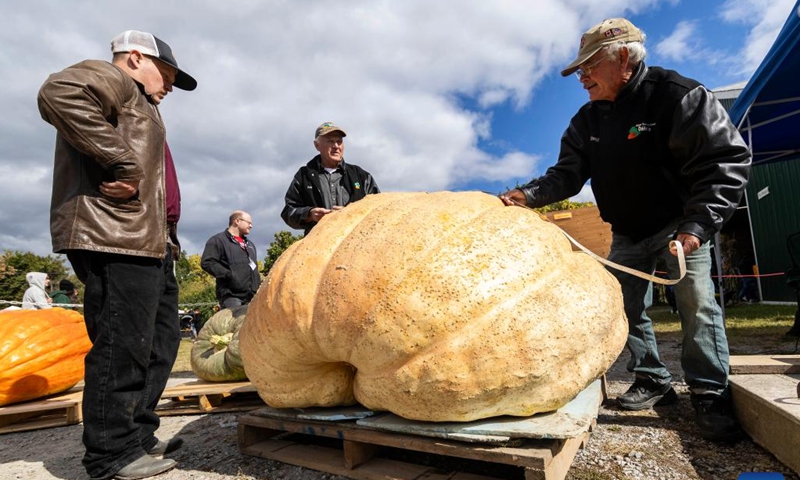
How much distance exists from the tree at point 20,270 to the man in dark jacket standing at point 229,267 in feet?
60.9

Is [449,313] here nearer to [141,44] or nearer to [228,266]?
[141,44]

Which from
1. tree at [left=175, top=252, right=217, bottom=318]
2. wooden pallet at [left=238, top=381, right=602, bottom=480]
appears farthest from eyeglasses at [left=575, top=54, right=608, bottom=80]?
tree at [left=175, top=252, right=217, bottom=318]

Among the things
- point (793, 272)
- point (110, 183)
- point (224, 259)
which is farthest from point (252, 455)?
point (793, 272)

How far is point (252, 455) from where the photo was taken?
7.76 feet

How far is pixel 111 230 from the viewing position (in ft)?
7.11

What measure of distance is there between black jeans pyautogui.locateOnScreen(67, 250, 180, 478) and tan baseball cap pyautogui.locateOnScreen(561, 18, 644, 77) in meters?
2.72

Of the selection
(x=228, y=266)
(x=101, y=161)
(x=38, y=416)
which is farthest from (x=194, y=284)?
(x=101, y=161)

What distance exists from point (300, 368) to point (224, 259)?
387 centimetres

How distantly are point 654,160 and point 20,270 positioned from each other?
33937 mm

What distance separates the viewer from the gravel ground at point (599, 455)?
1.96m

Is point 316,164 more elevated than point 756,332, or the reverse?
point 316,164

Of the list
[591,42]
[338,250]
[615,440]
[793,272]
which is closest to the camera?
[338,250]

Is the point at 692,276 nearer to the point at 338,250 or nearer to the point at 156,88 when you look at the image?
the point at 338,250

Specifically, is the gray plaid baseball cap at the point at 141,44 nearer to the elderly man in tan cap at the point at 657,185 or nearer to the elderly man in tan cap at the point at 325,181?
the elderly man in tan cap at the point at 325,181
